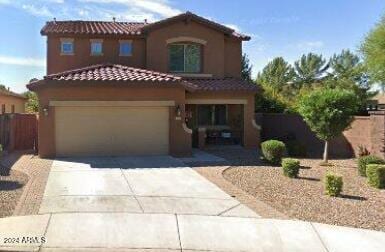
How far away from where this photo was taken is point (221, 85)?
79.0ft

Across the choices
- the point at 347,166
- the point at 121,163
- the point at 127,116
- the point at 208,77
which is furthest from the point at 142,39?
the point at 347,166

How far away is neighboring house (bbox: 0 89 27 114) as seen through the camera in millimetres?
33031

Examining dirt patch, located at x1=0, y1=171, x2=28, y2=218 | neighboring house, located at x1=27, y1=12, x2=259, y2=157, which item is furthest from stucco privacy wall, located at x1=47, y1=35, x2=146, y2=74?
dirt patch, located at x1=0, y1=171, x2=28, y2=218

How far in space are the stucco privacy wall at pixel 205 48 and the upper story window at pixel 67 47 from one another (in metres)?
3.77

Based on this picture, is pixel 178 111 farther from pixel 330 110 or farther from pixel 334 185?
pixel 334 185

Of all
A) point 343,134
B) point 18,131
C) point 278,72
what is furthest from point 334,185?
point 278,72

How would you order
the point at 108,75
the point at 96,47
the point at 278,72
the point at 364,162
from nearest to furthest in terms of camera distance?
the point at 364,162 < the point at 108,75 < the point at 96,47 < the point at 278,72

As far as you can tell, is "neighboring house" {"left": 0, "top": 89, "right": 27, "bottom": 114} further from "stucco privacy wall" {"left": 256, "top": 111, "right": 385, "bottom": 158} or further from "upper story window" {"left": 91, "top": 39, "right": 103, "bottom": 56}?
"stucco privacy wall" {"left": 256, "top": 111, "right": 385, "bottom": 158}

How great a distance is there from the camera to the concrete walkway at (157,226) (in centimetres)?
838

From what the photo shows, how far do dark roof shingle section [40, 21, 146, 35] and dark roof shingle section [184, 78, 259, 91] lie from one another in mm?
3978

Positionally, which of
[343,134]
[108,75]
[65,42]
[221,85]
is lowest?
[343,134]

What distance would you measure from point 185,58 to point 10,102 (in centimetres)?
1706

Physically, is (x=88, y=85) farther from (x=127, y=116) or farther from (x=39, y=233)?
(x=39, y=233)

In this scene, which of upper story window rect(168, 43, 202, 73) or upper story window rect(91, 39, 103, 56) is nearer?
upper story window rect(91, 39, 103, 56)
